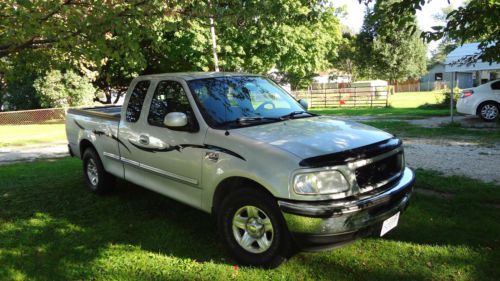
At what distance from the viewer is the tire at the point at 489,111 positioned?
46.0 feet

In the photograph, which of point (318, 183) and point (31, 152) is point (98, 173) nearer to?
point (318, 183)

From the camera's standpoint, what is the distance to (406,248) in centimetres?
411

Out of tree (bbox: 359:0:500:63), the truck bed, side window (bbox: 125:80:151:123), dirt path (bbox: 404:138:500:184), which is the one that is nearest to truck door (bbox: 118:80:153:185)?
side window (bbox: 125:80:151:123)

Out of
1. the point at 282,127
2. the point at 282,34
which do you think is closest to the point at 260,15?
the point at 282,127

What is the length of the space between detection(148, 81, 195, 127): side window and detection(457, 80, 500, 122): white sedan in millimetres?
13021

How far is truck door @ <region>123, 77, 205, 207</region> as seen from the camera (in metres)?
4.25

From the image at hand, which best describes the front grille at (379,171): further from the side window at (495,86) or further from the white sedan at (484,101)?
the side window at (495,86)

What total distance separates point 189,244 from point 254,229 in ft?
3.47

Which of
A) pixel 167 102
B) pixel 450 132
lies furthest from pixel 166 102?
pixel 450 132

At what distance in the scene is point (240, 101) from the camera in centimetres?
465

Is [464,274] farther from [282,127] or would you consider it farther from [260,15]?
[260,15]

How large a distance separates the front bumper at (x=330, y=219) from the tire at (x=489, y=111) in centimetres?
1289

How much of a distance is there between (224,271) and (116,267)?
3.53 ft

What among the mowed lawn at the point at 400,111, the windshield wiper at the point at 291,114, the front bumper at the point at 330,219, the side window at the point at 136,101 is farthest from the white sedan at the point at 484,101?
the side window at the point at 136,101
